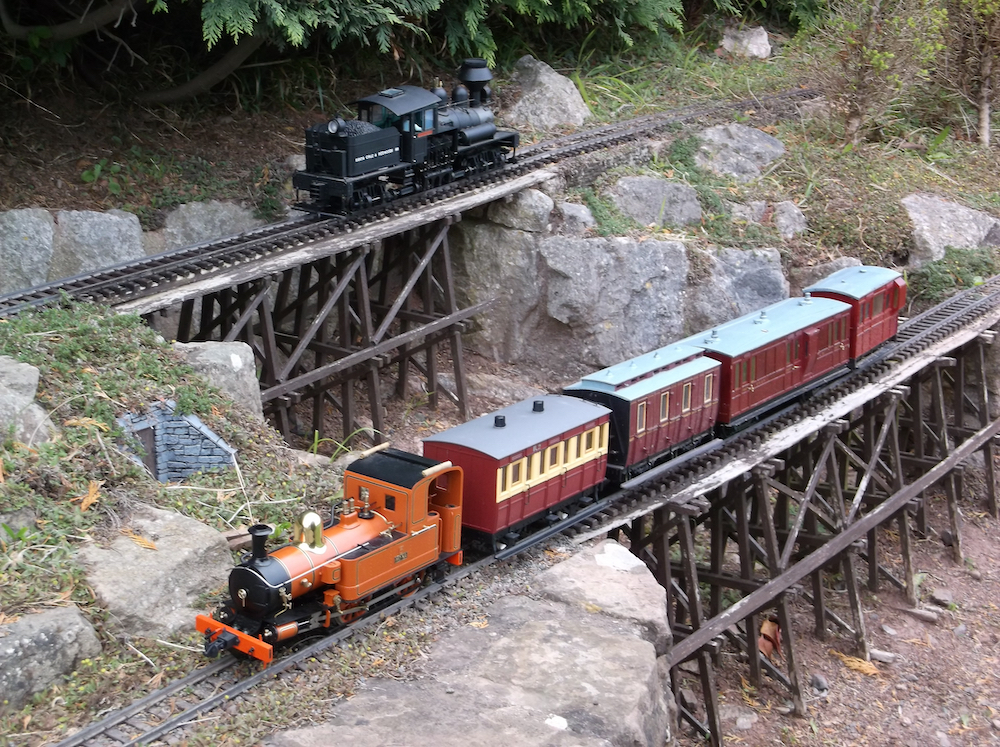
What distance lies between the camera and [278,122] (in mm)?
18516

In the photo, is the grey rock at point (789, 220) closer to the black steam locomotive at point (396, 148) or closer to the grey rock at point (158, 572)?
the black steam locomotive at point (396, 148)

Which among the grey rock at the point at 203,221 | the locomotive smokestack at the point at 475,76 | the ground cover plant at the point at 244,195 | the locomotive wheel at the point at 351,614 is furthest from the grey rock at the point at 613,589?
the locomotive smokestack at the point at 475,76

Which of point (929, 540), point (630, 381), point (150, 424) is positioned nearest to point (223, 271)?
point (150, 424)

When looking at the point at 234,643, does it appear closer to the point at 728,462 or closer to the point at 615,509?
the point at 615,509

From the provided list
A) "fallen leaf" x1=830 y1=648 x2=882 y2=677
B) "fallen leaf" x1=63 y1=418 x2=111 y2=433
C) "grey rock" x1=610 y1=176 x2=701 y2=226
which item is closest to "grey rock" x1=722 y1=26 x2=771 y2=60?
"grey rock" x1=610 y1=176 x2=701 y2=226

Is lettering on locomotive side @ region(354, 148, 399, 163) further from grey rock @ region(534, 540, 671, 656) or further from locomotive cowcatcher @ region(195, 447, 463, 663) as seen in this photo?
grey rock @ region(534, 540, 671, 656)

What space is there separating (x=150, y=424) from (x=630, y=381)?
4825 millimetres

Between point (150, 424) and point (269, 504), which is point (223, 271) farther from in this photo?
point (269, 504)

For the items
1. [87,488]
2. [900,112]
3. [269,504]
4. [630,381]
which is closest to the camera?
[87,488]

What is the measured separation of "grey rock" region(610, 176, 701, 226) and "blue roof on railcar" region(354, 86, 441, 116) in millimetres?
4340

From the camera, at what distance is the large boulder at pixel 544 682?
6984 millimetres

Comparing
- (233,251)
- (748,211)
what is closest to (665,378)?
(233,251)

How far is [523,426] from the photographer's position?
9.62m

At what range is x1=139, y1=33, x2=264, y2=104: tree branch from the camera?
16781mm
